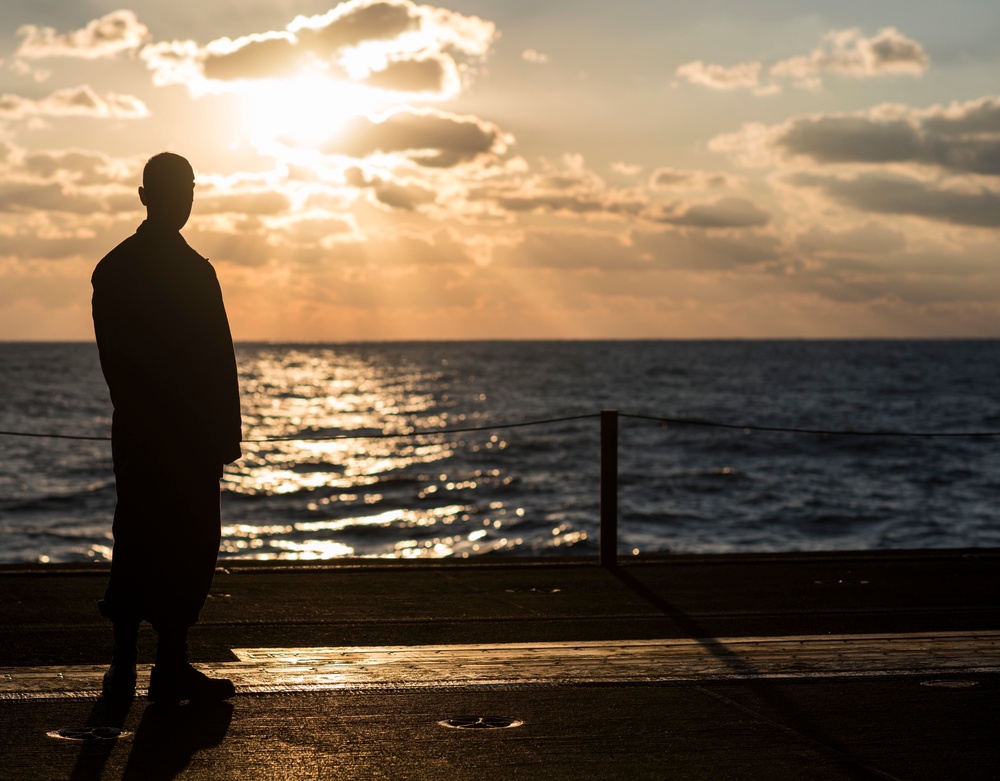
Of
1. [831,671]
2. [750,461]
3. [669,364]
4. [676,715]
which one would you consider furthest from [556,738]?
[669,364]

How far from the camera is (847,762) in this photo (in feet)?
15.5

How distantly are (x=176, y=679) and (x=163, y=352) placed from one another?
1324 mm

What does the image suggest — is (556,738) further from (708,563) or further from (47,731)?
(708,563)

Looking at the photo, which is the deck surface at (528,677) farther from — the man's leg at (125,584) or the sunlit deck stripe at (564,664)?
the man's leg at (125,584)

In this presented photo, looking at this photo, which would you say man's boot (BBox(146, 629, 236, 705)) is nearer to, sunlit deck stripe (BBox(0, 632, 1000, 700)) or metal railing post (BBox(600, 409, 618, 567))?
sunlit deck stripe (BBox(0, 632, 1000, 700))

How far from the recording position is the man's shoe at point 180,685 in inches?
210

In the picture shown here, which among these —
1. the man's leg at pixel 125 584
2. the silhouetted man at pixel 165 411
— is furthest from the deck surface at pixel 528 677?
the silhouetted man at pixel 165 411

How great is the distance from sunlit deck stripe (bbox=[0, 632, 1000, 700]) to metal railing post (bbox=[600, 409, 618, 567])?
260cm

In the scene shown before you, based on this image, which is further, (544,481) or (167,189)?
(544,481)

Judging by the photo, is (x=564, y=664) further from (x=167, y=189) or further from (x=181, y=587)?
(x=167, y=189)

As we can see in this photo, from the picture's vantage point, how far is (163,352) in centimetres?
532

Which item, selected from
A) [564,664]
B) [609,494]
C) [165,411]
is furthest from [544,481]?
[165,411]

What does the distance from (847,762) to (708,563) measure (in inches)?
197

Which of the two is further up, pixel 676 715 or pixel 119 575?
A: pixel 119 575
